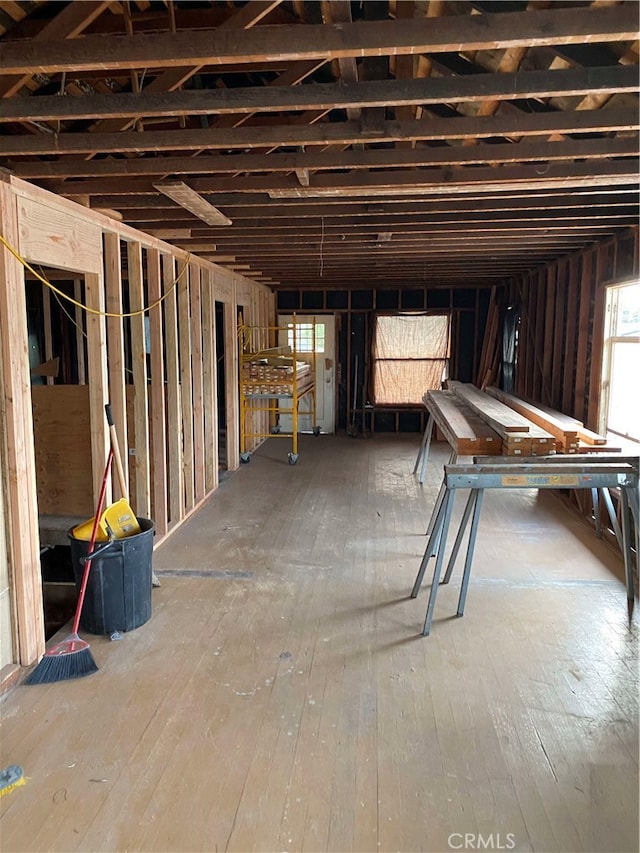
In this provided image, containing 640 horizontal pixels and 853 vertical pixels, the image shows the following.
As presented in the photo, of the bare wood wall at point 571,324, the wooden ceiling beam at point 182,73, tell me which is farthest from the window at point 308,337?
the wooden ceiling beam at point 182,73

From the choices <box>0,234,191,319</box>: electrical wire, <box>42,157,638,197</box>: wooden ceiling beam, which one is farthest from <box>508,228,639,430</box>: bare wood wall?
<box>0,234,191,319</box>: electrical wire

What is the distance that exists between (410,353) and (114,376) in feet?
21.6

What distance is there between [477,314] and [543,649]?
741 centimetres

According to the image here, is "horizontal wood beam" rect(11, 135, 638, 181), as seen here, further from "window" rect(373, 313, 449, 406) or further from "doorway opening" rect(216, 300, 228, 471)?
"window" rect(373, 313, 449, 406)

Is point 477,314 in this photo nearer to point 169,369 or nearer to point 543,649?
point 169,369

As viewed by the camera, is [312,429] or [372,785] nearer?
[372,785]

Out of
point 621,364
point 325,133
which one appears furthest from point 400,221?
point 621,364

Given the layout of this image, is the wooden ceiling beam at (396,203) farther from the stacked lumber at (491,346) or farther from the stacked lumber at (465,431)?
the stacked lumber at (491,346)

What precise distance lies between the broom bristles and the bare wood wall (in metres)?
4.63

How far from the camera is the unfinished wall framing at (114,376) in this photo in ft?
9.18

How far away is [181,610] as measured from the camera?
11.7 ft

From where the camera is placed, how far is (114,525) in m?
3.33

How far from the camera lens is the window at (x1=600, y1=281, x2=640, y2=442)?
15.4 ft

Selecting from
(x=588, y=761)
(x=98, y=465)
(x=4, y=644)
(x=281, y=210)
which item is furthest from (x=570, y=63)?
(x=4, y=644)
